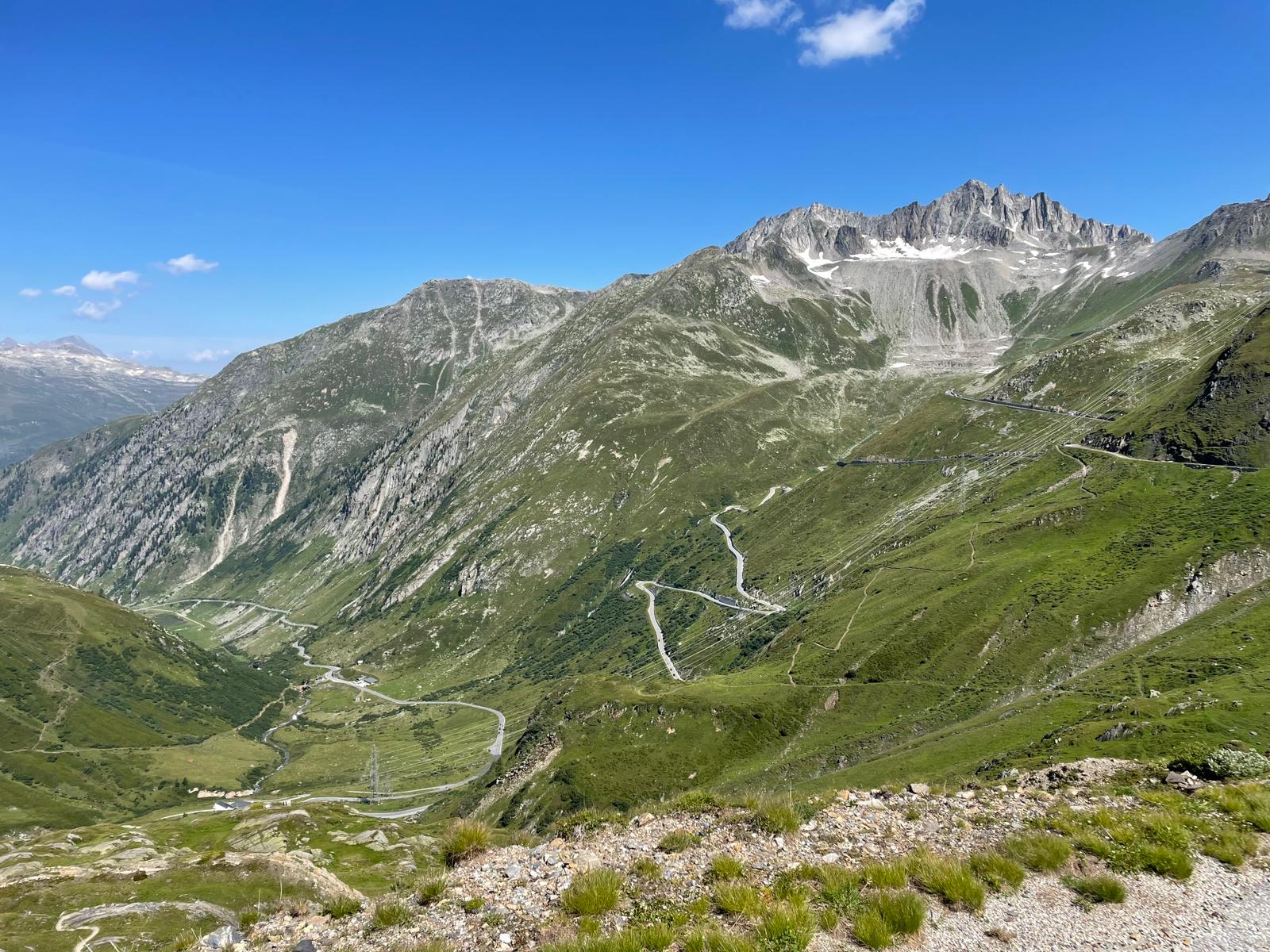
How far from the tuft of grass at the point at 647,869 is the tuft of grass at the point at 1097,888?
9.21 metres

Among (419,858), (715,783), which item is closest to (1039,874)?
(419,858)

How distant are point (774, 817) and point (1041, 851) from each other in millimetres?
6497

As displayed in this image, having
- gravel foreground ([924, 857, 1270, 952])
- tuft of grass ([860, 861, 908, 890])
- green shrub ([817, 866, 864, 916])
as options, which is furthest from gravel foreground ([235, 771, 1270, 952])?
tuft of grass ([860, 861, 908, 890])

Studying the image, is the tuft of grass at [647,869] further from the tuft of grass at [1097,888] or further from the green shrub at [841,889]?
the tuft of grass at [1097,888]

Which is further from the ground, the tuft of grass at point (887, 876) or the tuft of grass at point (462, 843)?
the tuft of grass at point (887, 876)

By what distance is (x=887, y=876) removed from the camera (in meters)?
13.9

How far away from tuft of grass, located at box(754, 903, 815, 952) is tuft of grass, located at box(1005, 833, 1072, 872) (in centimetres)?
605

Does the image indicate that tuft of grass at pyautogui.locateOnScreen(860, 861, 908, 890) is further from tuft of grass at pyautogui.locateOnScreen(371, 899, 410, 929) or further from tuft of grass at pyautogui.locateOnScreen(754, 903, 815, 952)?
tuft of grass at pyautogui.locateOnScreen(371, 899, 410, 929)

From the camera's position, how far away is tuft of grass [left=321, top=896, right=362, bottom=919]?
16.0 metres

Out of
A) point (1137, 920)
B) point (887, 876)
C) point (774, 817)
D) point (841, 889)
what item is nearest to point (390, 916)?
point (774, 817)

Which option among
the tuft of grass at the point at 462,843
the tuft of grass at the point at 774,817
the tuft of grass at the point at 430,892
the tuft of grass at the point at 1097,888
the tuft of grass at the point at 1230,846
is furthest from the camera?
the tuft of grass at the point at 462,843

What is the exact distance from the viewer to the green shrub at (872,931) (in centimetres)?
1204

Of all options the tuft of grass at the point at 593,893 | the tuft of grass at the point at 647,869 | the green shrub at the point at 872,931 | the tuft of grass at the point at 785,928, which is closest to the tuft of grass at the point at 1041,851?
the green shrub at the point at 872,931

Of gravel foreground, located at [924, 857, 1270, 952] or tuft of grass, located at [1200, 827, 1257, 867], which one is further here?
tuft of grass, located at [1200, 827, 1257, 867]
